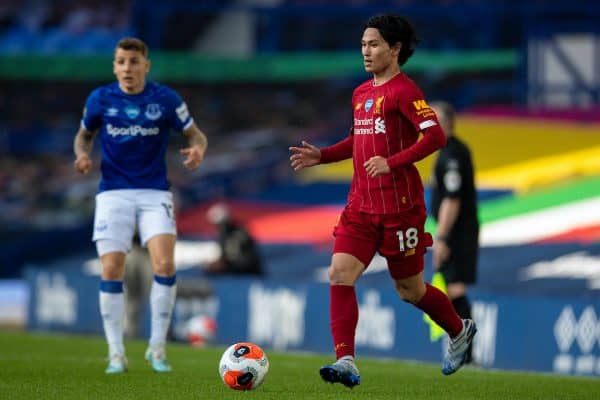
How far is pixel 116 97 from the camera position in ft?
31.4

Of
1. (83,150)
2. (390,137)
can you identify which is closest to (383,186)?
(390,137)

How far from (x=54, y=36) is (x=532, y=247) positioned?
635 inches

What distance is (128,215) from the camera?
951 centimetres

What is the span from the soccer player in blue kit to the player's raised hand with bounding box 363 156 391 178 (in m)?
2.20

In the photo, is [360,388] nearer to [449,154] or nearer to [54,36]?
[449,154]

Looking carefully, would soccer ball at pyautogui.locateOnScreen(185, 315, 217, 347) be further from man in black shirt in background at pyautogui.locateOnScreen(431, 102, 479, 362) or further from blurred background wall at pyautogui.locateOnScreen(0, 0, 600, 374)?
man in black shirt in background at pyautogui.locateOnScreen(431, 102, 479, 362)

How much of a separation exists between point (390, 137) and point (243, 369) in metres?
1.47

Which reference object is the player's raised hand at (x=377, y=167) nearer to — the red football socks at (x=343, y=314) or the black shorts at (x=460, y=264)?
the red football socks at (x=343, y=314)

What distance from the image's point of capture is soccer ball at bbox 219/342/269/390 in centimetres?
794

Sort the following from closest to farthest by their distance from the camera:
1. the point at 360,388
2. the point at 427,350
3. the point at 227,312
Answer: the point at 360,388 → the point at 427,350 → the point at 227,312

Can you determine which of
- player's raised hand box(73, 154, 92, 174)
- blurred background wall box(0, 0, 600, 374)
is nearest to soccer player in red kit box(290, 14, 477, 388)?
player's raised hand box(73, 154, 92, 174)

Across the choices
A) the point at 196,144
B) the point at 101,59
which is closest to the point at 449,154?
the point at 196,144

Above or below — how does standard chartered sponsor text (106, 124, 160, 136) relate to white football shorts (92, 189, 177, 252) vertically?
above

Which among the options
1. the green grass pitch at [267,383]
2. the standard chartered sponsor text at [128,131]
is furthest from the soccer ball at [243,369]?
the standard chartered sponsor text at [128,131]
